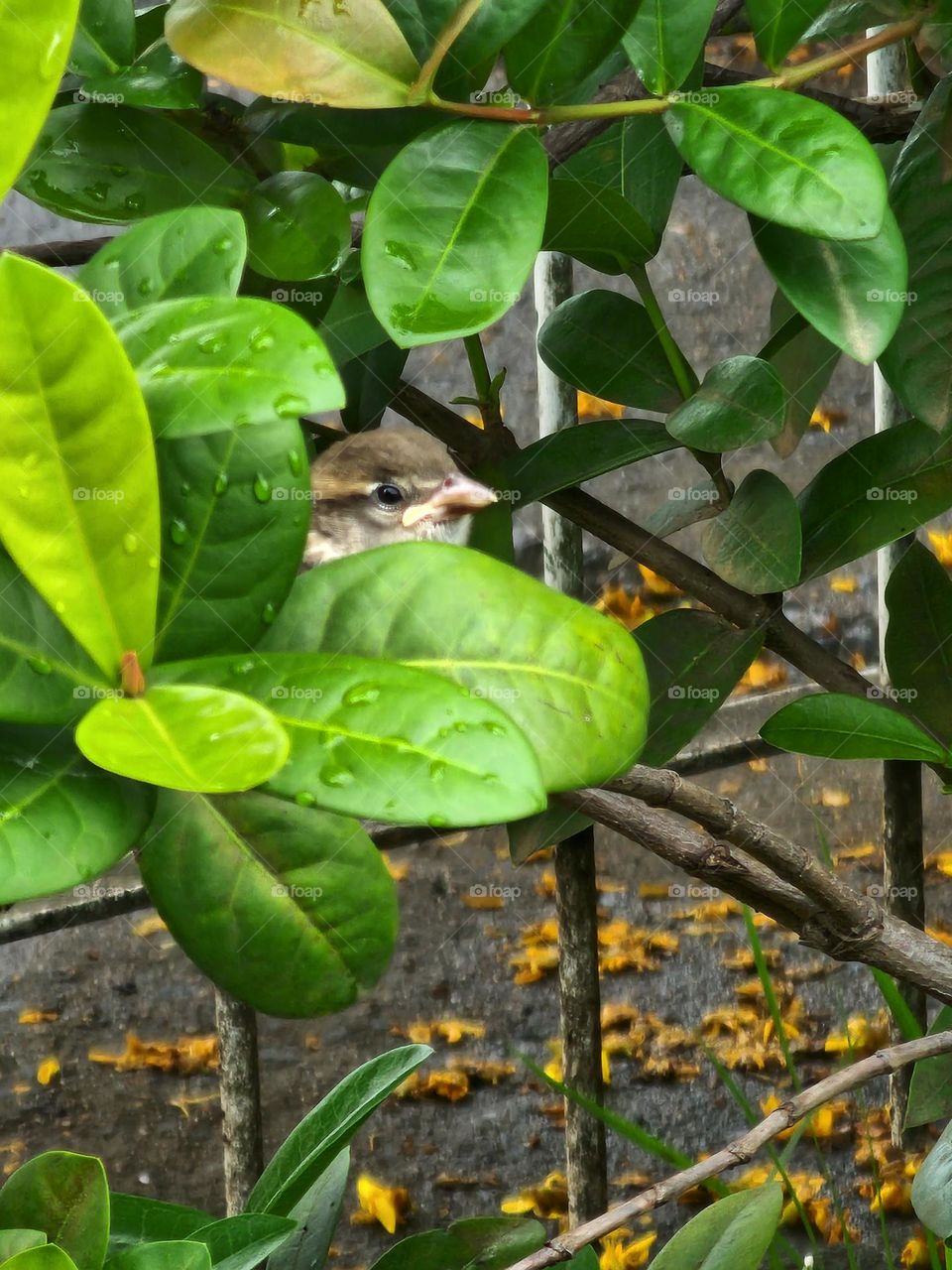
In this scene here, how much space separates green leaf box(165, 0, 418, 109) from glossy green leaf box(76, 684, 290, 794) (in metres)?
0.34

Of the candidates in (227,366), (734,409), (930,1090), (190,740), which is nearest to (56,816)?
(190,740)

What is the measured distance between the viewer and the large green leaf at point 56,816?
59cm

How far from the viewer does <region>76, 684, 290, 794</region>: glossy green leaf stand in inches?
21.2

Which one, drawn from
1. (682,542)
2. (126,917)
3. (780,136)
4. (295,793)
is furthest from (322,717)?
(682,542)

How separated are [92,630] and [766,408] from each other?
560 mm

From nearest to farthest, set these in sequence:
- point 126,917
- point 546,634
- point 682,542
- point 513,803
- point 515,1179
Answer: point 513,803
point 546,634
point 515,1179
point 126,917
point 682,542

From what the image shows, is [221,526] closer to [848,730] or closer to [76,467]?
[76,467]

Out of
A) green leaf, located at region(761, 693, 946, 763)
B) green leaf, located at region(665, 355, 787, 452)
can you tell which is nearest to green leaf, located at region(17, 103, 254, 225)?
green leaf, located at region(665, 355, 787, 452)

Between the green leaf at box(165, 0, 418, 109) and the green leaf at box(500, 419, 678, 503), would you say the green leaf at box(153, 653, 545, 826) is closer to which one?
the green leaf at box(165, 0, 418, 109)

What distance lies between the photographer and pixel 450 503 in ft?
4.85

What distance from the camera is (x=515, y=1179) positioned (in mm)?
2266

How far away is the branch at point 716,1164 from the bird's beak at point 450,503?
2.10 ft

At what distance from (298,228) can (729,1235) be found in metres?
0.76

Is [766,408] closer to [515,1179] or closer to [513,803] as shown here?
[513,803]
